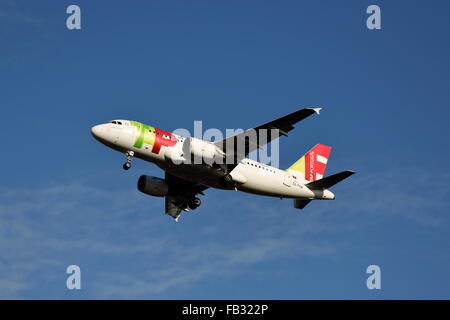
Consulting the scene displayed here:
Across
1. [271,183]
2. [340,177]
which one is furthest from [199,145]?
[340,177]

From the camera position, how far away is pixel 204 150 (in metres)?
59.5

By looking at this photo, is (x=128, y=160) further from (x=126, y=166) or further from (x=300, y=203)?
(x=300, y=203)

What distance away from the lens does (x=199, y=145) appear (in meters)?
59.4

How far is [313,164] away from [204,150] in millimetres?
14597

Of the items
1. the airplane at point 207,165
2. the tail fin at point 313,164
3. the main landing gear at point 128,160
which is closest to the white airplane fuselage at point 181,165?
the airplane at point 207,165

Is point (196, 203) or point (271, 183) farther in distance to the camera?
point (196, 203)

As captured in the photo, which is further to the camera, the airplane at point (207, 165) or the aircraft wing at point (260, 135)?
the airplane at point (207, 165)

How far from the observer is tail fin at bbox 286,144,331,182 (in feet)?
226

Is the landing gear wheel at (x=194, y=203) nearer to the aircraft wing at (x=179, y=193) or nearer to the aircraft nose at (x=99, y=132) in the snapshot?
the aircraft wing at (x=179, y=193)

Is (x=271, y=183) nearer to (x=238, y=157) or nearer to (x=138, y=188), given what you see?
(x=238, y=157)

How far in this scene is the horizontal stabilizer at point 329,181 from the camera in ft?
205

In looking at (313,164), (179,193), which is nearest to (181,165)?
(179,193)

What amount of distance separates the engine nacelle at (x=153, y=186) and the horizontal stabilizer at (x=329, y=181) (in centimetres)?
1195
